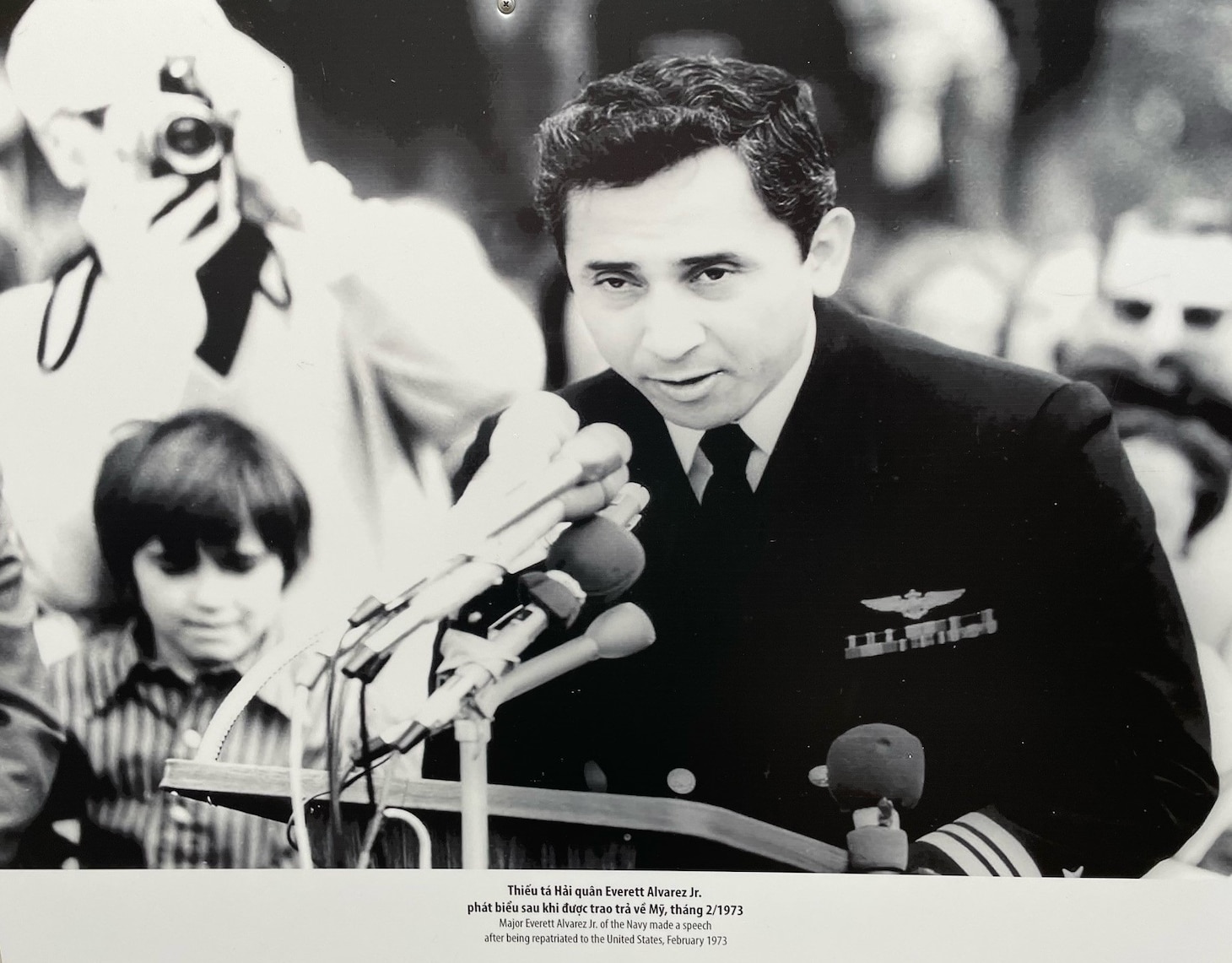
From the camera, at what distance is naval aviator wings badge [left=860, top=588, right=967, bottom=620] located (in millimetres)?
1709

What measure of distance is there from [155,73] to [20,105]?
0.25 m

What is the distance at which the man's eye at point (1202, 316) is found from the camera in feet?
5.63

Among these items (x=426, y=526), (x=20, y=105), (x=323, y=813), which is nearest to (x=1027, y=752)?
(x=426, y=526)

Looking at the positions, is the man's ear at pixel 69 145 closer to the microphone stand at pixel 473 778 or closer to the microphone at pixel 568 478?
the microphone at pixel 568 478

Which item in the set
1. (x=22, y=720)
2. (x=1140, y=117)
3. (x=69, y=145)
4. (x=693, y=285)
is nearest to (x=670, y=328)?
(x=693, y=285)

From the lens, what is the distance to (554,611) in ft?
5.65

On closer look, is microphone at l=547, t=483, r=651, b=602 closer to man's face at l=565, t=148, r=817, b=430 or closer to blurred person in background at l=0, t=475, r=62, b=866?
man's face at l=565, t=148, r=817, b=430

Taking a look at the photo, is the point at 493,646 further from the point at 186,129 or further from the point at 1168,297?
the point at 1168,297

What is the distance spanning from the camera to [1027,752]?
5.62 ft

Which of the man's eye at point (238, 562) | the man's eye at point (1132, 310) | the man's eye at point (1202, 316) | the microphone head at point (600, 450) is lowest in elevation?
the man's eye at point (238, 562)

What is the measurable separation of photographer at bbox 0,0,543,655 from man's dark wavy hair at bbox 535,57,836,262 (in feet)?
0.90

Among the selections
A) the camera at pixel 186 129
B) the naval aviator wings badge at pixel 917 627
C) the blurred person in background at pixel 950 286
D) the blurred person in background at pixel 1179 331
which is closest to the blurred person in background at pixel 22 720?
the camera at pixel 186 129

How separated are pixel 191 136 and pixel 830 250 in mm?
1142

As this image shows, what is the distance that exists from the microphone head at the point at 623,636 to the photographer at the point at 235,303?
0.36 meters
